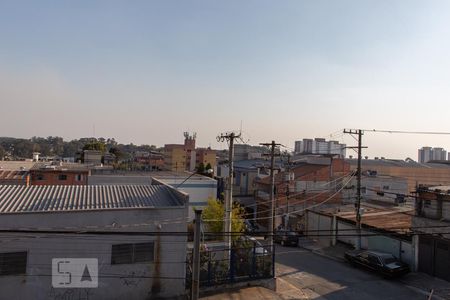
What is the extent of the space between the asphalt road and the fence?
9.78 ft

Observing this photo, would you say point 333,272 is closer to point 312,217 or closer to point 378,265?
point 378,265

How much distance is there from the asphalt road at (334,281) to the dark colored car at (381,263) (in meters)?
→ 0.44

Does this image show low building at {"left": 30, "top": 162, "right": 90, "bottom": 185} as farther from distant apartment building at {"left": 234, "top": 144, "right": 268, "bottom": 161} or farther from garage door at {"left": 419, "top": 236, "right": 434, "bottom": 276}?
distant apartment building at {"left": 234, "top": 144, "right": 268, "bottom": 161}

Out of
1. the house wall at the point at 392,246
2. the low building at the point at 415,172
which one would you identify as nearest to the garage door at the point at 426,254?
the house wall at the point at 392,246

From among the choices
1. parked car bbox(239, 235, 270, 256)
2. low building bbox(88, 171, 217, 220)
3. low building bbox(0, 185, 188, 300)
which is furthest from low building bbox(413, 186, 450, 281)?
low building bbox(88, 171, 217, 220)

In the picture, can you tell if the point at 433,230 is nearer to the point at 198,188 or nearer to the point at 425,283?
the point at 425,283

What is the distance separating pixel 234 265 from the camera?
19.9 m

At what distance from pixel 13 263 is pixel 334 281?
17542mm

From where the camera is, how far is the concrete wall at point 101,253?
1568cm

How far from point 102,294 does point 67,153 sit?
188m

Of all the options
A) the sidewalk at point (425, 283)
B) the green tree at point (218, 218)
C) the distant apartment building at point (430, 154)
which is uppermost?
the distant apartment building at point (430, 154)

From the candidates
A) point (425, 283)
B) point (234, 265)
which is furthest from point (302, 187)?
point (234, 265)

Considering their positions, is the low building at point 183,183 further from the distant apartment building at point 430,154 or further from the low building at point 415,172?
the distant apartment building at point 430,154

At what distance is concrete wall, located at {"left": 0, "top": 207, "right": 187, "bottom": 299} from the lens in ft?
51.4
